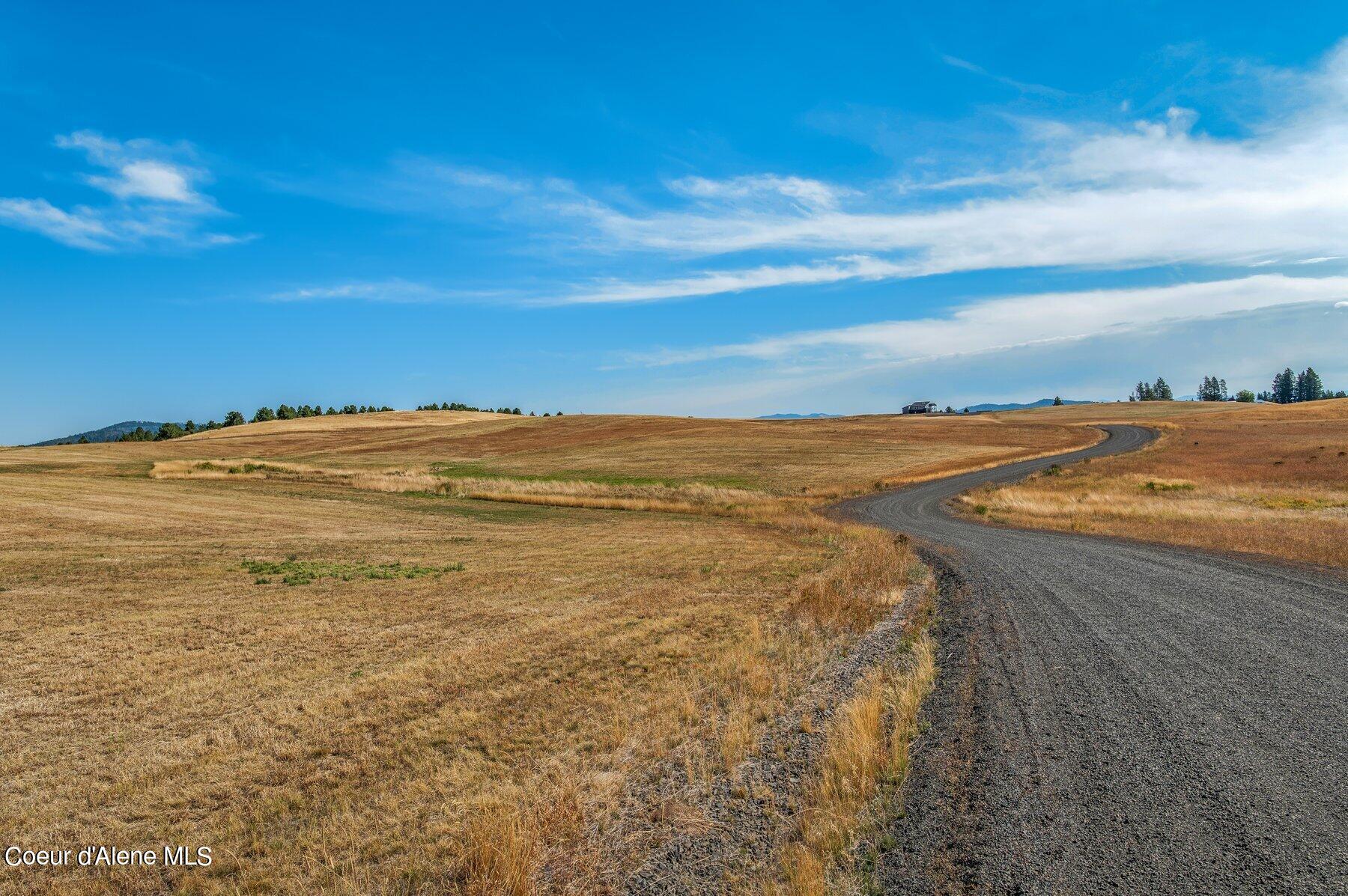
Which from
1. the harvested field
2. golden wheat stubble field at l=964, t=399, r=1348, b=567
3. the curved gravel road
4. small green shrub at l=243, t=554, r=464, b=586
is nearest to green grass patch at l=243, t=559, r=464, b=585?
small green shrub at l=243, t=554, r=464, b=586

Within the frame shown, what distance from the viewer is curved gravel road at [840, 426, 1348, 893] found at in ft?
17.8

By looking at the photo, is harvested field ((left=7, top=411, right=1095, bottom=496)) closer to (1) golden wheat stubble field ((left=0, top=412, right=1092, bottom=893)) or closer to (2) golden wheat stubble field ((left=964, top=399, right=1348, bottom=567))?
(2) golden wheat stubble field ((left=964, top=399, right=1348, bottom=567))

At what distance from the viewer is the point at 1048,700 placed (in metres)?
8.83

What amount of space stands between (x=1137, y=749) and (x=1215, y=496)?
41573 millimetres

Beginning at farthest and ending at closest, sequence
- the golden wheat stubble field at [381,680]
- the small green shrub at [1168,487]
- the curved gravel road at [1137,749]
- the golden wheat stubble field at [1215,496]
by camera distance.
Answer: the small green shrub at [1168,487] < the golden wheat stubble field at [1215,496] < the golden wheat stubble field at [381,680] < the curved gravel road at [1137,749]

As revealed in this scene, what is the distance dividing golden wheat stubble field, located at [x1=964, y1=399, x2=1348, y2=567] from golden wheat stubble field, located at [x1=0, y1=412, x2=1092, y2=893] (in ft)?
36.5

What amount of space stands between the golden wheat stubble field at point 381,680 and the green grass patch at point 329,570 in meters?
0.14

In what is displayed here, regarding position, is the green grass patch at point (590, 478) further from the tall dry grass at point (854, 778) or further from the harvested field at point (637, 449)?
the tall dry grass at point (854, 778)

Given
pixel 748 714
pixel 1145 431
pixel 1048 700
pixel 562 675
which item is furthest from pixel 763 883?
pixel 1145 431

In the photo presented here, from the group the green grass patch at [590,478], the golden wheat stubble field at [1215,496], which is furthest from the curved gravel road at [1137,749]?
the green grass patch at [590,478]

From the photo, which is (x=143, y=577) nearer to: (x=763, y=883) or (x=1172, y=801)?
(x=763, y=883)

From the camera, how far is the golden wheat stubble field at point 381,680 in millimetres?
6465

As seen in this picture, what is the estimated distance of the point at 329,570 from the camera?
19.7 meters

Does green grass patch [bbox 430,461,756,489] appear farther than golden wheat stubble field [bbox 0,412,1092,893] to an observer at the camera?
Yes
